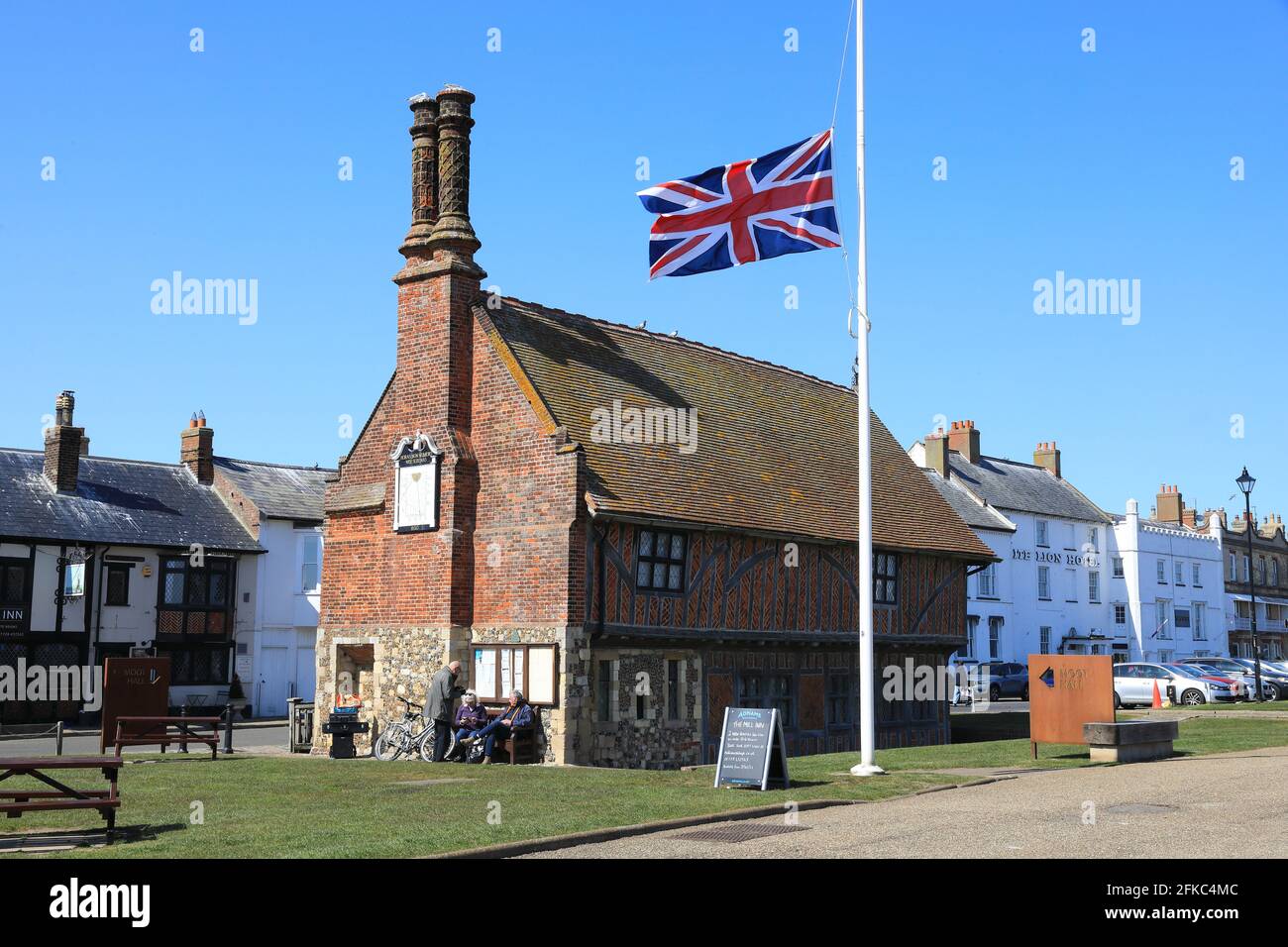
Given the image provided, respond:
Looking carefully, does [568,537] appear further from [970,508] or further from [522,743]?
[970,508]

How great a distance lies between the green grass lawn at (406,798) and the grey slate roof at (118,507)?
2313 cm

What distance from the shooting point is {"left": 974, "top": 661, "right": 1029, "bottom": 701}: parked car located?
53844mm

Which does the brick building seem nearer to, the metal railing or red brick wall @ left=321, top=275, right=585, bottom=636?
red brick wall @ left=321, top=275, right=585, bottom=636

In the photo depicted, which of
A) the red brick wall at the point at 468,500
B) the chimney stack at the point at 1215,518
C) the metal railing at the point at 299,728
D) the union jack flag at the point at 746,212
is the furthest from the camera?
the chimney stack at the point at 1215,518

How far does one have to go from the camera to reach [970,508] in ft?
199

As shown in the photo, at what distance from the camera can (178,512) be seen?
155 feet

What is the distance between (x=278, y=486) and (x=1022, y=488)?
36.0 m

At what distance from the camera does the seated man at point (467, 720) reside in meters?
23.4

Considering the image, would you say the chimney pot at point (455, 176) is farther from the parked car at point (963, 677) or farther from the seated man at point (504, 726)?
the parked car at point (963, 677)

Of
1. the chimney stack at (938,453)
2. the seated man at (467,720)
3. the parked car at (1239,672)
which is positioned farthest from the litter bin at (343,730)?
the chimney stack at (938,453)

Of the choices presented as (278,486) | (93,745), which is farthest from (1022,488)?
(93,745)

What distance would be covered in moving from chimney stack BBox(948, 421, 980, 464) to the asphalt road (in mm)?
37893
